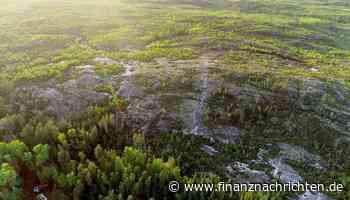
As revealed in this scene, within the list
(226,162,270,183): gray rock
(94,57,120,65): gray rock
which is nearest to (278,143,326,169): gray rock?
(226,162,270,183): gray rock

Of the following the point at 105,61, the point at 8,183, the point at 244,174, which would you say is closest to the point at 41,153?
the point at 8,183

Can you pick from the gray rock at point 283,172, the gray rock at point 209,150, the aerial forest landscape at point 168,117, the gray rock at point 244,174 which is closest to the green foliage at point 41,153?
the aerial forest landscape at point 168,117

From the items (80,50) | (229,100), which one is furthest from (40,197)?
(80,50)

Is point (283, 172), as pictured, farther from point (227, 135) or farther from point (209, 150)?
point (209, 150)

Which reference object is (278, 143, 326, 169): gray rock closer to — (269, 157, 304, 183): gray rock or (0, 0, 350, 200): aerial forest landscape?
(0, 0, 350, 200): aerial forest landscape

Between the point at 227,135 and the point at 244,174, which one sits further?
the point at 227,135

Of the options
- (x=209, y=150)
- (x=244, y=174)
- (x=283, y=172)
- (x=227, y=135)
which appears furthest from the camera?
(x=227, y=135)

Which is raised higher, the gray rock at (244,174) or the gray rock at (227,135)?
the gray rock at (227,135)

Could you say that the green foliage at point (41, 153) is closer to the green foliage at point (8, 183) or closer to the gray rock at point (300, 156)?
the green foliage at point (8, 183)
